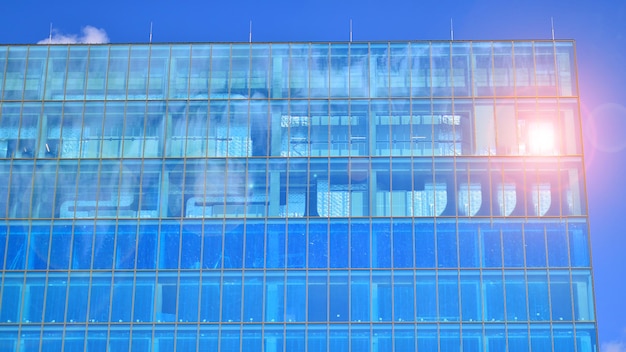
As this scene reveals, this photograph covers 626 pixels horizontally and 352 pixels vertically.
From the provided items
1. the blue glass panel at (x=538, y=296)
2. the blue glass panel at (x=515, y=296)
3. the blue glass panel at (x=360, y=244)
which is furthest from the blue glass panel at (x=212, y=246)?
the blue glass panel at (x=538, y=296)

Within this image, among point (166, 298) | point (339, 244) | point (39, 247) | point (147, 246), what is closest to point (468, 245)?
point (339, 244)

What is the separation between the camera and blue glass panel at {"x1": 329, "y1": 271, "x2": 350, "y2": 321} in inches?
2603

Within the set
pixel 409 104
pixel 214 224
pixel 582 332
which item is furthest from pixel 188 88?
pixel 582 332

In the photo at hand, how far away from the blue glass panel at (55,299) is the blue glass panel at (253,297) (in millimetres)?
11658

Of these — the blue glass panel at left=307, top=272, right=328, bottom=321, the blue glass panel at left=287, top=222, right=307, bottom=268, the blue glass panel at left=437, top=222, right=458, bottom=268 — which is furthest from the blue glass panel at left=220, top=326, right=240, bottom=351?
the blue glass panel at left=437, top=222, right=458, bottom=268

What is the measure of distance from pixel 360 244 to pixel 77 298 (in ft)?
60.6

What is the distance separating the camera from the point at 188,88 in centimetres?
7088

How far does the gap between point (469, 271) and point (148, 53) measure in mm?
26140

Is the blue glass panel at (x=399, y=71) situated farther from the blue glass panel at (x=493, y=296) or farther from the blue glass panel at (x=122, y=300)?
the blue glass panel at (x=122, y=300)

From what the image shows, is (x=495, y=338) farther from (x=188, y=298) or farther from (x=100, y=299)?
(x=100, y=299)

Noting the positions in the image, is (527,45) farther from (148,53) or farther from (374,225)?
Answer: (148,53)

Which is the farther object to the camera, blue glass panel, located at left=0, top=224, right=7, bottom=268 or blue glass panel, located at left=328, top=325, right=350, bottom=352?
blue glass panel, located at left=0, top=224, right=7, bottom=268

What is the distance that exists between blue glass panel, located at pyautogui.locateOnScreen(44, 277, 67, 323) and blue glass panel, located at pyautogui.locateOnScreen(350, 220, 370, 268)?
18630 millimetres

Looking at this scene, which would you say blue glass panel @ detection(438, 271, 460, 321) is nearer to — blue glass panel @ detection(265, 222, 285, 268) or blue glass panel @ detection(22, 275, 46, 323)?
blue glass panel @ detection(265, 222, 285, 268)
